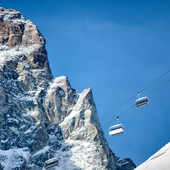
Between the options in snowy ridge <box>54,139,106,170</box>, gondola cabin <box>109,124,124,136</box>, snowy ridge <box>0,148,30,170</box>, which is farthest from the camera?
snowy ridge <box>54,139,106,170</box>

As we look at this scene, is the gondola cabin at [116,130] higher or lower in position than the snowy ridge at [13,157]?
lower

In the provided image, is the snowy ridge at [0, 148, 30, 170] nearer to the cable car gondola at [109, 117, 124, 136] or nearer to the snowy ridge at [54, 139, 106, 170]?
the snowy ridge at [54, 139, 106, 170]

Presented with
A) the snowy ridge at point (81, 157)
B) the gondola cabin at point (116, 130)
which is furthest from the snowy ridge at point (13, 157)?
the gondola cabin at point (116, 130)

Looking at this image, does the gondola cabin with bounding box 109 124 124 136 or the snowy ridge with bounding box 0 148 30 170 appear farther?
the snowy ridge with bounding box 0 148 30 170

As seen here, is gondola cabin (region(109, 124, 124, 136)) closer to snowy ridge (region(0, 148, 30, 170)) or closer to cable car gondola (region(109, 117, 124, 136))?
cable car gondola (region(109, 117, 124, 136))

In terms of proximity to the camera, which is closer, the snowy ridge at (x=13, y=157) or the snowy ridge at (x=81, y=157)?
the snowy ridge at (x=13, y=157)

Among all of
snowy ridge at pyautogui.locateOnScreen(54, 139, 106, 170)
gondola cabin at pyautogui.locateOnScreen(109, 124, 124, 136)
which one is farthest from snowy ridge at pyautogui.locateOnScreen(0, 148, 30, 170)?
gondola cabin at pyautogui.locateOnScreen(109, 124, 124, 136)

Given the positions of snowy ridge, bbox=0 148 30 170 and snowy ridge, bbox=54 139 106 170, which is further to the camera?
snowy ridge, bbox=54 139 106 170

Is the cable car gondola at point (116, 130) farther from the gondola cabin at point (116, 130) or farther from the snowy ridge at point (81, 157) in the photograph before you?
the snowy ridge at point (81, 157)

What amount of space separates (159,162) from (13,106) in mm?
169167

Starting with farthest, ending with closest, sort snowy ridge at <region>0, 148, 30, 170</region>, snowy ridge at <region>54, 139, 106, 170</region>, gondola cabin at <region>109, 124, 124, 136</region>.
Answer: snowy ridge at <region>54, 139, 106, 170</region> → snowy ridge at <region>0, 148, 30, 170</region> → gondola cabin at <region>109, 124, 124, 136</region>

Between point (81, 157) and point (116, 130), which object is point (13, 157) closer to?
point (81, 157)

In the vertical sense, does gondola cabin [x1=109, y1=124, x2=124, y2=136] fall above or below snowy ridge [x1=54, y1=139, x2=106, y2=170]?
below

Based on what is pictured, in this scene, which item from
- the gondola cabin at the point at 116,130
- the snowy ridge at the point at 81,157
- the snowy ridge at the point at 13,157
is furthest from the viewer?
the snowy ridge at the point at 81,157
